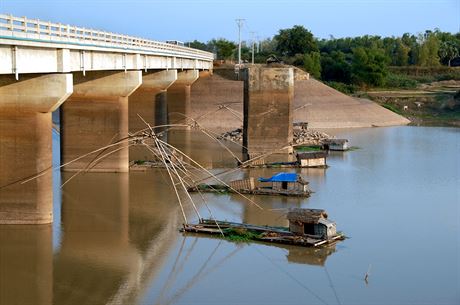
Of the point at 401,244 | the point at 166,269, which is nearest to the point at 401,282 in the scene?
the point at 401,244

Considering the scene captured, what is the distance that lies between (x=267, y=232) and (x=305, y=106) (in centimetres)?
4554

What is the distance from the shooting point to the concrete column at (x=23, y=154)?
2644 cm

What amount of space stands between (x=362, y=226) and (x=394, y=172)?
1496 centimetres

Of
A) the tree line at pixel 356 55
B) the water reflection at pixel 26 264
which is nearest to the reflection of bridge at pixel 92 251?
the water reflection at pixel 26 264

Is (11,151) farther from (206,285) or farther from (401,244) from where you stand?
(401,244)

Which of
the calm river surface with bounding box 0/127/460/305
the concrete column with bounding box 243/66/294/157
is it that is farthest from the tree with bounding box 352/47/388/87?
the calm river surface with bounding box 0/127/460/305

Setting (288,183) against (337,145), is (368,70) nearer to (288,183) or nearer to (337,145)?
(337,145)

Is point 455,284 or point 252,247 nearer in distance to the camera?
point 455,284

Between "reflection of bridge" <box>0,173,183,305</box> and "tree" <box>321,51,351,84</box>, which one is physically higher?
"tree" <box>321,51,351,84</box>

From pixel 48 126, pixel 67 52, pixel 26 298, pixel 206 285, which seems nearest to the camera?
pixel 26 298

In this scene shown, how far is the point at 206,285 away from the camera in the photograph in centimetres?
2172

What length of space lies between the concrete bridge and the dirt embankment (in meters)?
20.8

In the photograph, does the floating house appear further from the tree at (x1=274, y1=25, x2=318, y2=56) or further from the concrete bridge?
the tree at (x1=274, y1=25, x2=318, y2=56)

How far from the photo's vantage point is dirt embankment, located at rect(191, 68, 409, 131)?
70.4 metres
